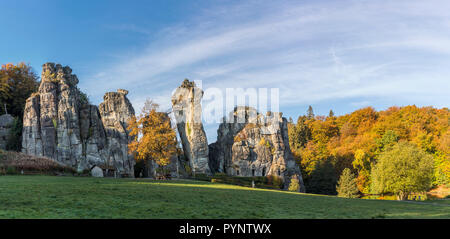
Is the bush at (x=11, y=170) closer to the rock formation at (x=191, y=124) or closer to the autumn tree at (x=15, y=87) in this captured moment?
the rock formation at (x=191, y=124)

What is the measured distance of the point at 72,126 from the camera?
55125 mm

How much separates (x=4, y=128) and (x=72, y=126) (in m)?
12.3

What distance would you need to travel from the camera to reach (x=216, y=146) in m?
73.6

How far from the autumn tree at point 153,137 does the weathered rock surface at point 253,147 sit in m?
31.8

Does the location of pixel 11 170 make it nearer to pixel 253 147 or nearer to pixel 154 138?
pixel 154 138

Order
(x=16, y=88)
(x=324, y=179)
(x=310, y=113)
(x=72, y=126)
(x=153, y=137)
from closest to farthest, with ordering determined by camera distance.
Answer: (x=153, y=137) → (x=72, y=126) → (x=324, y=179) → (x=16, y=88) → (x=310, y=113)

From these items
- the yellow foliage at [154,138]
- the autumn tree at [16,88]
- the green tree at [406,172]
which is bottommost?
the green tree at [406,172]

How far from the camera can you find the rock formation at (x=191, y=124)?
63.2 m

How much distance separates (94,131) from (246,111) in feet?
112

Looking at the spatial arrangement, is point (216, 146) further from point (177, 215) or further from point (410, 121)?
point (177, 215)

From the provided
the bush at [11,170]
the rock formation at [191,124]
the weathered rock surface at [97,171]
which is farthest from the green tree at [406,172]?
the bush at [11,170]

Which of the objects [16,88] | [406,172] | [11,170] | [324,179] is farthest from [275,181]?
[16,88]
